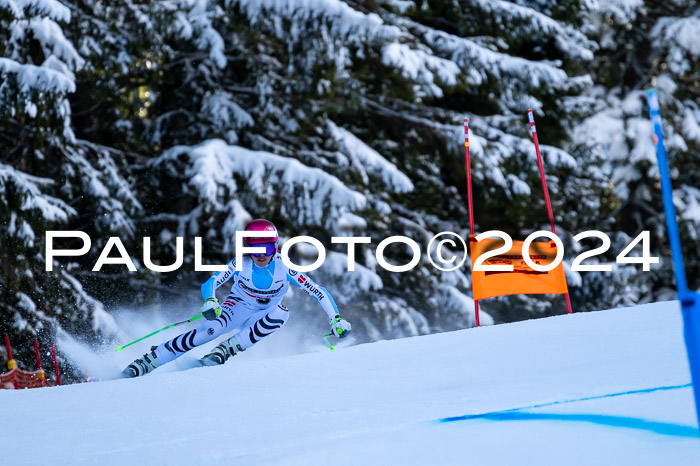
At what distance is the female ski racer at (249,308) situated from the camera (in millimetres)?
7281

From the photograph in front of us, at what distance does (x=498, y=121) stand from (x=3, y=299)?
849 centimetres

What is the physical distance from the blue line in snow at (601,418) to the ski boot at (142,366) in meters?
4.39

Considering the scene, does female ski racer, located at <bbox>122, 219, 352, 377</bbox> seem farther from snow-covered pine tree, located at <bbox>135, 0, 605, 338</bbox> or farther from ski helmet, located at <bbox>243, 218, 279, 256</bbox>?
snow-covered pine tree, located at <bbox>135, 0, 605, 338</bbox>

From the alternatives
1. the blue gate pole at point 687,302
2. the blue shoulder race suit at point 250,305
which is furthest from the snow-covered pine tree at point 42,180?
the blue gate pole at point 687,302

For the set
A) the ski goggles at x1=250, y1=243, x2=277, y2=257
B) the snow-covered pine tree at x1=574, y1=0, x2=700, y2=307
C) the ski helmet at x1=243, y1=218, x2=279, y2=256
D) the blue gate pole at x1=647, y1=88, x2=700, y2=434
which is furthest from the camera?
the snow-covered pine tree at x1=574, y1=0, x2=700, y2=307

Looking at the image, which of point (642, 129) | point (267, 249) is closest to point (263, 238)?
point (267, 249)

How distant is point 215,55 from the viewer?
42.1 feet

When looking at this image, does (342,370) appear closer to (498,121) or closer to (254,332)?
(254,332)

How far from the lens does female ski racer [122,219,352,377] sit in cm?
728

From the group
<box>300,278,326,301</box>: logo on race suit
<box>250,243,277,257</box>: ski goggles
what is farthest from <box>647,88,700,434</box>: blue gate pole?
<box>300,278,326,301</box>: logo on race suit

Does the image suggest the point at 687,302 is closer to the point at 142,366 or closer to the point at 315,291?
the point at 315,291

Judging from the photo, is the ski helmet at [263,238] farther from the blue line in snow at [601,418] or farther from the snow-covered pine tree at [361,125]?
the snow-covered pine tree at [361,125]

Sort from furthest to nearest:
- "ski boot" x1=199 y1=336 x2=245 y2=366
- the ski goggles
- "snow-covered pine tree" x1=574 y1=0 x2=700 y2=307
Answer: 1. "snow-covered pine tree" x1=574 y1=0 x2=700 y2=307
2. "ski boot" x1=199 y1=336 x2=245 y2=366
3. the ski goggles

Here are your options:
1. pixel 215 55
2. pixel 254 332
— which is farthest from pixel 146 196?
pixel 254 332
